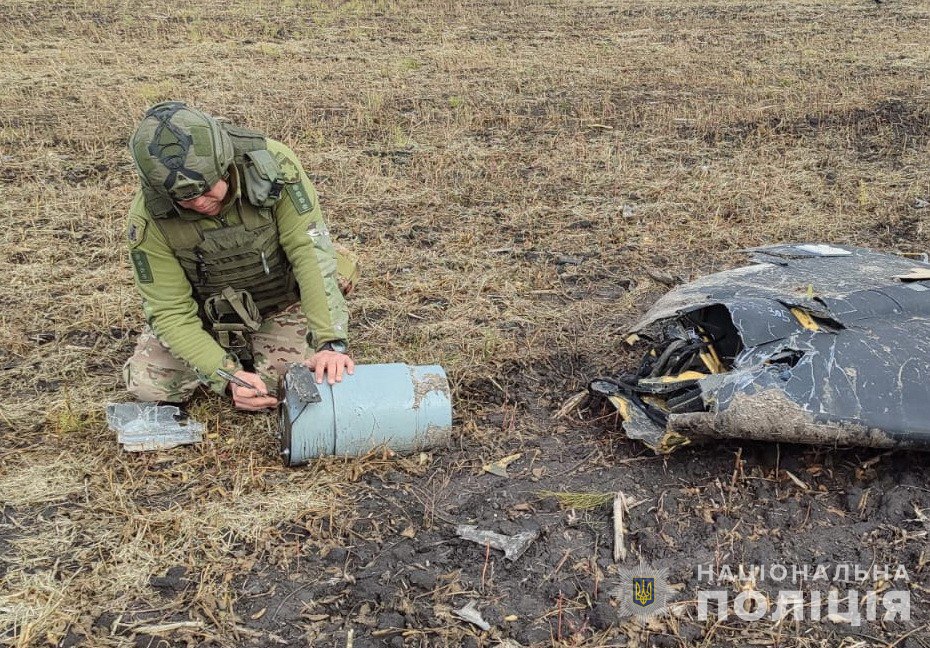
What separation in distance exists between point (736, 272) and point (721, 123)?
510cm

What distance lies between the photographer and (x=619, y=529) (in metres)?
3.17

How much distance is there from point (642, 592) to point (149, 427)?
224 cm

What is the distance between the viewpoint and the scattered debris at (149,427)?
12.0ft

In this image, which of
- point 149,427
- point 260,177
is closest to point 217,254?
point 260,177

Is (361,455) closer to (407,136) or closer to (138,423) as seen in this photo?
(138,423)

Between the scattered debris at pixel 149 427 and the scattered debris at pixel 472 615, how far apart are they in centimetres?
153

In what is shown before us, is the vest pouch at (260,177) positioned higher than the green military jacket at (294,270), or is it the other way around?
the vest pouch at (260,177)

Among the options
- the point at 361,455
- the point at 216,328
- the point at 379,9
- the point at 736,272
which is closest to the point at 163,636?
the point at 361,455

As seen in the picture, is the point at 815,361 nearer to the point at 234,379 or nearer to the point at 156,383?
the point at 234,379

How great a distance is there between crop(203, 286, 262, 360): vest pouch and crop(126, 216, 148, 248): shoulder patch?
0.45 meters

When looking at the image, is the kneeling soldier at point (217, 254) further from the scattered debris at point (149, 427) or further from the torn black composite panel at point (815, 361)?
the torn black composite panel at point (815, 361)

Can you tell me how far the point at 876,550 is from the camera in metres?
3.06

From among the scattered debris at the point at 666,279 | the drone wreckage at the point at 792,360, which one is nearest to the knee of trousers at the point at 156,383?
the drone wreckage at the point at 792,360

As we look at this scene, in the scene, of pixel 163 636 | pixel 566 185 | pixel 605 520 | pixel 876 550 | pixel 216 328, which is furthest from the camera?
pixel 566 185
